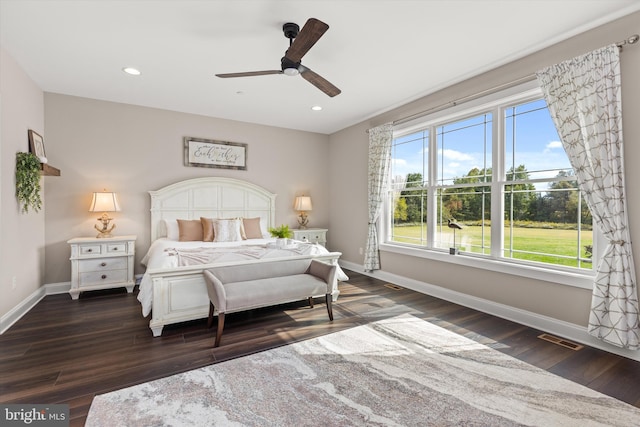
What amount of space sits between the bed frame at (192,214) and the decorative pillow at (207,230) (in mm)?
545

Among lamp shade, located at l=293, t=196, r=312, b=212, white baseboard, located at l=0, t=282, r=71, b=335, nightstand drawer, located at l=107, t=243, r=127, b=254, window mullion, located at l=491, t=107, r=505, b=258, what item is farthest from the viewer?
lamp shade, located at l=293, t=196, r=312, b=212

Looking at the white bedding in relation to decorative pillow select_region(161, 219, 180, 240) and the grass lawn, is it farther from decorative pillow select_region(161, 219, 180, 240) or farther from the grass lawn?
the grass lawn

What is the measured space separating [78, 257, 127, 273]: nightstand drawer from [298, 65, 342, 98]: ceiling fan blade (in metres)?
3.54

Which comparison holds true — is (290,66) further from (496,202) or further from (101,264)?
(101,264)

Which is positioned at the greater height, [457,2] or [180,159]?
[457,2]

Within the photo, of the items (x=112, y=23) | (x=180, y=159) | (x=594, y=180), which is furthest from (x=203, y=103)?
(x=594, y=180)

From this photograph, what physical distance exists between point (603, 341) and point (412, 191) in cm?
279

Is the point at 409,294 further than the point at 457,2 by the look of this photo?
Yes

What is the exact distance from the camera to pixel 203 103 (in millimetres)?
4621

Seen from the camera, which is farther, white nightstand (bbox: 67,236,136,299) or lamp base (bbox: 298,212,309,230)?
lamp base (bbox: 298,212,309,230)

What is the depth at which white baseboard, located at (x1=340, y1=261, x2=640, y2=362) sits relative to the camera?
2582 mm

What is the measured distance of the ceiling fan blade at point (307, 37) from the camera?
6.64ft

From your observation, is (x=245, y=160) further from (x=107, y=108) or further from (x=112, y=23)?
(x=112, y=23)

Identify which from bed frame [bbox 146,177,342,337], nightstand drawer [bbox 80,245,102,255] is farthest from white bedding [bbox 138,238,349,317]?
nightstand drawer [bbox 80,245,102,255]
